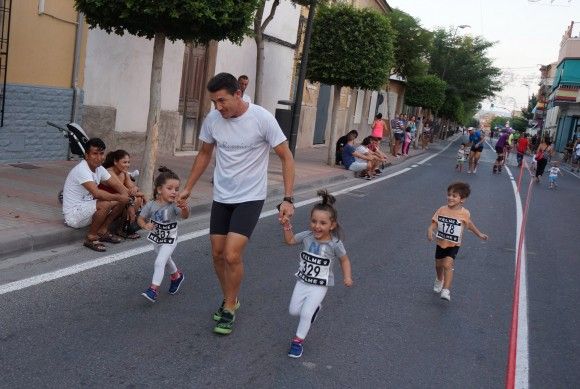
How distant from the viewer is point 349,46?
18266 millimetres

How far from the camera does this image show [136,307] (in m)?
5.13

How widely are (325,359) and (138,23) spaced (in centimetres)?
575

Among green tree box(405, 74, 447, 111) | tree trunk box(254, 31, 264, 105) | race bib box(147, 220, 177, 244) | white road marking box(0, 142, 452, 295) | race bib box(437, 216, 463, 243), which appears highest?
green tree box(405, 74, 447, 111)

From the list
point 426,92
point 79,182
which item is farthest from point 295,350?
point 426,92

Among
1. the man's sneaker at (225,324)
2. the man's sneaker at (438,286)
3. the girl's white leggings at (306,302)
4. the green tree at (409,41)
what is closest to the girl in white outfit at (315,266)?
the girl's white leggings at (306,302)

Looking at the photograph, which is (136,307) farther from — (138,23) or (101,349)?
(138,23)

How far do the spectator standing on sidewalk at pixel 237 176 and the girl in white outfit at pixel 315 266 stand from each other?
30 centimetres

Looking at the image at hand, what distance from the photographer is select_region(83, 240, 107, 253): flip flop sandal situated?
6645 millimetres

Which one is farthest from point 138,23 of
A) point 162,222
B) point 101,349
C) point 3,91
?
point 101,349

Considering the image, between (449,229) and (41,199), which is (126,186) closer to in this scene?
(41,199)

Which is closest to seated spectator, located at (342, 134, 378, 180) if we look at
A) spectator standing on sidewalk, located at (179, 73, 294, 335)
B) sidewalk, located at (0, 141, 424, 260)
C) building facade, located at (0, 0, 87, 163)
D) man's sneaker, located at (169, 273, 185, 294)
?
sidewalk, located at (0, 141, 424, 260)

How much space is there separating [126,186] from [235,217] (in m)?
3.26

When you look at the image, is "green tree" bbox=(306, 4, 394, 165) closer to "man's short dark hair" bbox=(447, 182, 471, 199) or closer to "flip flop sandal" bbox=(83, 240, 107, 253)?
"man's short dark hair" bbox=(447, 182, 471, 199)

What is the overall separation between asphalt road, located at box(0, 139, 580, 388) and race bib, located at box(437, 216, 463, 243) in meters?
0.60
